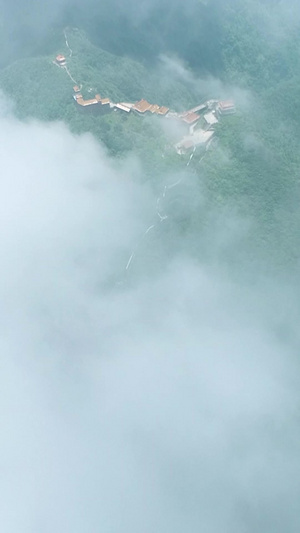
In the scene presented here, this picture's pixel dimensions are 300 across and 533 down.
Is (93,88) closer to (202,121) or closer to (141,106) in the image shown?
(141,106)

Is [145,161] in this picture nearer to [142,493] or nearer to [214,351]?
[214,351]

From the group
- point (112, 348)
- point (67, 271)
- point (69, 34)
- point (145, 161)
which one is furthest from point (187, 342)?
point (69, 34)

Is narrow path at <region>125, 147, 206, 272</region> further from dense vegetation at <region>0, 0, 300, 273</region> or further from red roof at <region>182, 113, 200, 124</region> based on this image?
red roof at <region>182, 113, 200, 124</region>

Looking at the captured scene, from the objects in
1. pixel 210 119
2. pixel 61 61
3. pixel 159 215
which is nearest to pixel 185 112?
pixel 210 119

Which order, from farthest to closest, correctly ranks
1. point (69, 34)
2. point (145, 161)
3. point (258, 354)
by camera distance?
1. point (69, 34)
2. point (145, 161)
3. point (258, 354)

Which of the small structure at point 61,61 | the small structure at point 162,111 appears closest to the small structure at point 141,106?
the small structure at point 162,111

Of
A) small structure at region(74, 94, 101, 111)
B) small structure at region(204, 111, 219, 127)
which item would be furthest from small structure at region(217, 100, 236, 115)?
small structure at region(74, 94, 101, 111)
